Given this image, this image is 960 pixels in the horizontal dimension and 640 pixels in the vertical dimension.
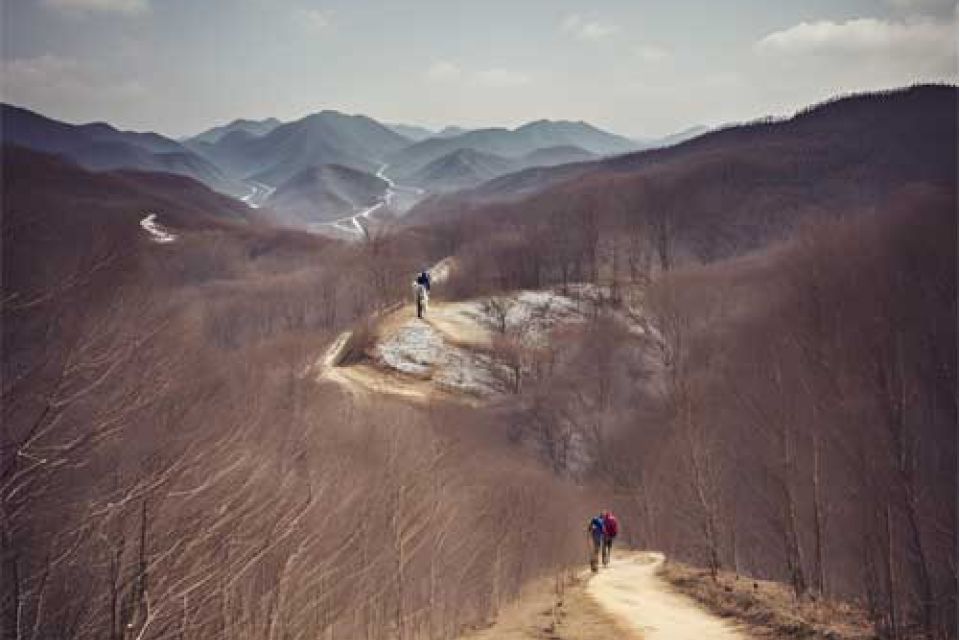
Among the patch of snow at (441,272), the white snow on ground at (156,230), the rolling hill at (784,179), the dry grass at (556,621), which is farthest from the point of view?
the white snow on ground at (156,230)

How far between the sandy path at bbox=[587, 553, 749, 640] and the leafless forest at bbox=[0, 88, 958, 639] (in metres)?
1.59

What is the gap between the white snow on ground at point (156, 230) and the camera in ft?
365

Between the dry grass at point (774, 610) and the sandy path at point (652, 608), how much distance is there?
29 centimetres

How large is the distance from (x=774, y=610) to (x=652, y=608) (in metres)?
2.18

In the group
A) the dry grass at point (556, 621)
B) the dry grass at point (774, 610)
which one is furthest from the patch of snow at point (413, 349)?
the dry grass at point (774, 610)

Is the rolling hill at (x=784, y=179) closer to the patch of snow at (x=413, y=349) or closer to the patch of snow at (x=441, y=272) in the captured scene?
the patch of snow at (x=441, y=272)

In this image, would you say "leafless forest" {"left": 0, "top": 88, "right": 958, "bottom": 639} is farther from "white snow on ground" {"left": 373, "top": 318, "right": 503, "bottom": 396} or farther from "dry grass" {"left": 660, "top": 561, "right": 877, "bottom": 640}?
"white snow on ground" {"left": 373, "top": 318, "right": 503, "bottom": 396}

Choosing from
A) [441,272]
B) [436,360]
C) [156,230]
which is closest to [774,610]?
[436,360]

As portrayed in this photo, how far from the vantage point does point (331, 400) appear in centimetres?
3006

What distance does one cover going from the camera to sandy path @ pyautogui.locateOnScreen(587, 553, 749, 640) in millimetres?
11453

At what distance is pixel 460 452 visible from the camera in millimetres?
29438

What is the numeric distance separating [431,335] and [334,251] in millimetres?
83908

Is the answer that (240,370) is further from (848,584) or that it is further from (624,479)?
(848,584)

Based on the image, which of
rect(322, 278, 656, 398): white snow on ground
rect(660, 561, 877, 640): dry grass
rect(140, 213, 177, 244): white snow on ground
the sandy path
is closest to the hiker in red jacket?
the sandy path
